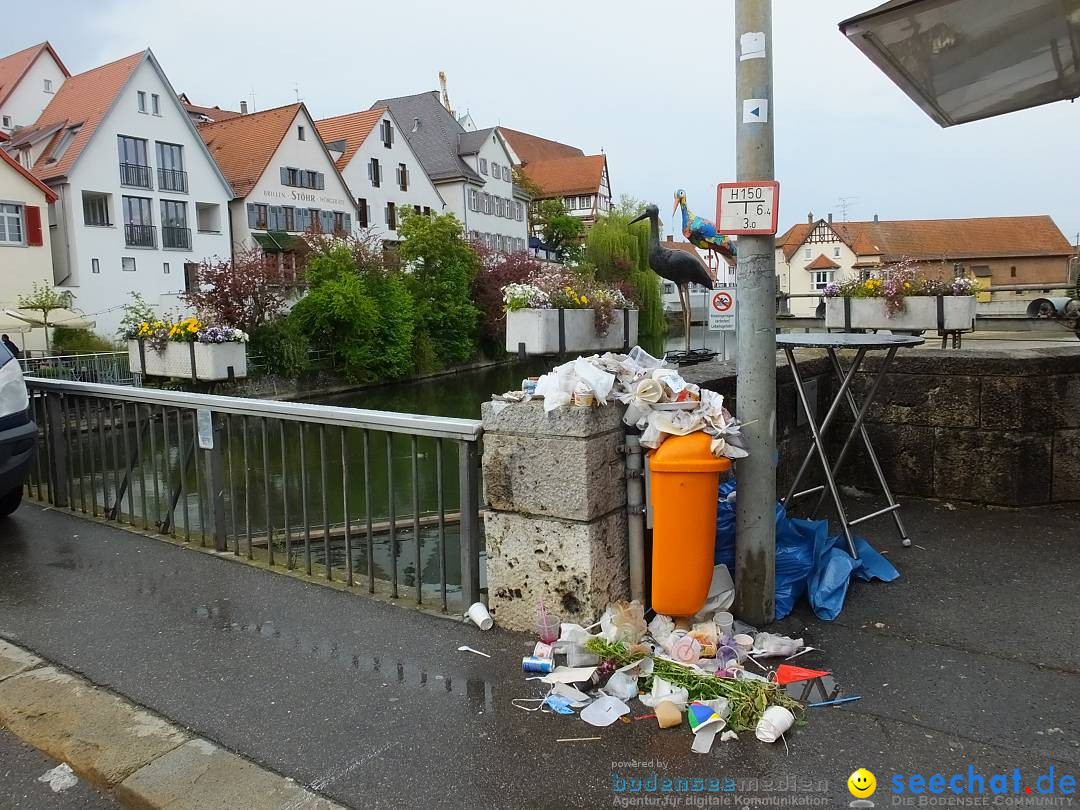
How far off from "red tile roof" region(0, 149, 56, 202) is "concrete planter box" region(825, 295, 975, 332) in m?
31.2

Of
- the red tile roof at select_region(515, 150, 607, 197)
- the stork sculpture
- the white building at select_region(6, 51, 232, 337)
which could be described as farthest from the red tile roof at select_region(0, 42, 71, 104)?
the red tile roof at select_region(515, 150, 607, 197)

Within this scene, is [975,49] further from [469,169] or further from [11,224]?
[469,169]

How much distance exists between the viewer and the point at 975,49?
12.9 ft

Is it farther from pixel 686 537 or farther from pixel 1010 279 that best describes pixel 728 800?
pixel 1010 279

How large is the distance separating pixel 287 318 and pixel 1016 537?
28.8 meters

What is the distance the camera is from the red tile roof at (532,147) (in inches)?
3934

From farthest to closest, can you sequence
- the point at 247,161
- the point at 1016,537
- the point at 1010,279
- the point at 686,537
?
the point at 1010,279 < the point at 247,161 < the point at 1016,537 < the point at 686,537

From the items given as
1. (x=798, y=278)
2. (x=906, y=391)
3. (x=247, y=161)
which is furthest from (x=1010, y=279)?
(x=906, y=391)

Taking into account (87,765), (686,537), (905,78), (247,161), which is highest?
(247,161)

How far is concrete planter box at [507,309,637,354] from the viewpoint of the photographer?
9617 mm

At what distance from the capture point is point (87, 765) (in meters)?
3.13

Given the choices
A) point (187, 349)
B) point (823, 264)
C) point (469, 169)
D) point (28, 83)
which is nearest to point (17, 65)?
point (28, 83)

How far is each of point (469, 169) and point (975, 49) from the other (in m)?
59.1

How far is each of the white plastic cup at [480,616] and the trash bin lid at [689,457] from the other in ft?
3.66
